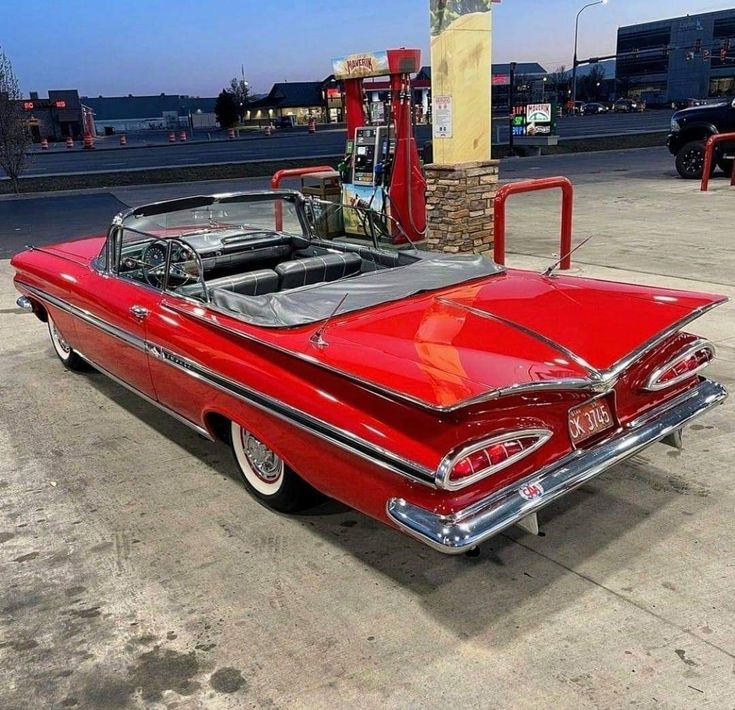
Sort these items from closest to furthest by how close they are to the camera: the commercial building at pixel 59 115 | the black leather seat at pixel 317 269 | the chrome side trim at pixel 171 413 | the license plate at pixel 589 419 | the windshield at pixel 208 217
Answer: the license plate at pixel 589 419, the chrome side trim at pixel 171 413, the black leather seat at pixel 317 269, the windshield at pixel 208 217, the commercial building at pixel 59 115

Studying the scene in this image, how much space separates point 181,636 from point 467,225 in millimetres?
6744

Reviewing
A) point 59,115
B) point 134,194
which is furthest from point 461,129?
point 59,115

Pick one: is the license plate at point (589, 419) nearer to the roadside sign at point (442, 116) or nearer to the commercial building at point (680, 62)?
the roadside sign at point (442, 116)

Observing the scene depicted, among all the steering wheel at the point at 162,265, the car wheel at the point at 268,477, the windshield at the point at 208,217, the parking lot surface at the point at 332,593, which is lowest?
the parking lot surface at the point at 332,593

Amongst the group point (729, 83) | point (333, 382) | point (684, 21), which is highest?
point (684, 21)

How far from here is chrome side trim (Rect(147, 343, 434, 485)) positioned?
2.52 m

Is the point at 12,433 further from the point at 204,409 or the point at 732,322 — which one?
the point at 732,322

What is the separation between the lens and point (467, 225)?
8.61 meters

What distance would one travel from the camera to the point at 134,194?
703 inches

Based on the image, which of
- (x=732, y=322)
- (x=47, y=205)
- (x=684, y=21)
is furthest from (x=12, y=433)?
(x=684, y=21)

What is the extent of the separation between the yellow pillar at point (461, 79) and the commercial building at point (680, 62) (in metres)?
93.7

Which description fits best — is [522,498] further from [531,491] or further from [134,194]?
[134,194]

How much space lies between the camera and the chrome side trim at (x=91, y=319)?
4.06 m

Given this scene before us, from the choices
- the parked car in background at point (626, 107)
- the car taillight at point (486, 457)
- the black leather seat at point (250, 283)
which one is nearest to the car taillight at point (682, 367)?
the car taillight at point (486, 457)
